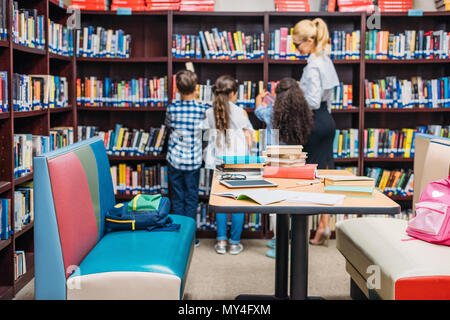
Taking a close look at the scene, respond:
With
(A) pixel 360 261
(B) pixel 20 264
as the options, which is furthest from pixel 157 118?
(A) pixel 360 261

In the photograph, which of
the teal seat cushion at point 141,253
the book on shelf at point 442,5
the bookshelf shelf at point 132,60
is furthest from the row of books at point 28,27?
the book on shelf at point 442,5

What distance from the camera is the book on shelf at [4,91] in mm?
3004

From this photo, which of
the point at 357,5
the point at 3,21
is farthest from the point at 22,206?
the point at 357,5

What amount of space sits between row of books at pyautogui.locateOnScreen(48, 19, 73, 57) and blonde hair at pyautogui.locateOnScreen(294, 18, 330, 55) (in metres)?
1.88

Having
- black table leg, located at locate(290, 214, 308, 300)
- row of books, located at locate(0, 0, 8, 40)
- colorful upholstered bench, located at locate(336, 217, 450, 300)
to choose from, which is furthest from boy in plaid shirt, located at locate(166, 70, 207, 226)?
black table leg, located at locate(290, 214, 308, 300)

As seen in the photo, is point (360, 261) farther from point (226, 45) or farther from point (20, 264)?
point (226, 45)

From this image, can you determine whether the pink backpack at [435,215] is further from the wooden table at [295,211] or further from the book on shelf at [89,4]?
the book on shelf at [89,4]

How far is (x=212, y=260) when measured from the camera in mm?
3979

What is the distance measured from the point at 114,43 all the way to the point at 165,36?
1.75 feet

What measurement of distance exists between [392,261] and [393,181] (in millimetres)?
2634

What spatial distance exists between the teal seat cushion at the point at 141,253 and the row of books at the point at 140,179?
72.0 inches

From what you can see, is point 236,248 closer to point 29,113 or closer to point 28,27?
point 29,113

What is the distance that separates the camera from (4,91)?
3037 mm

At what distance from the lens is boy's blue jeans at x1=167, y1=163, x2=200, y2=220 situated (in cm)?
421
